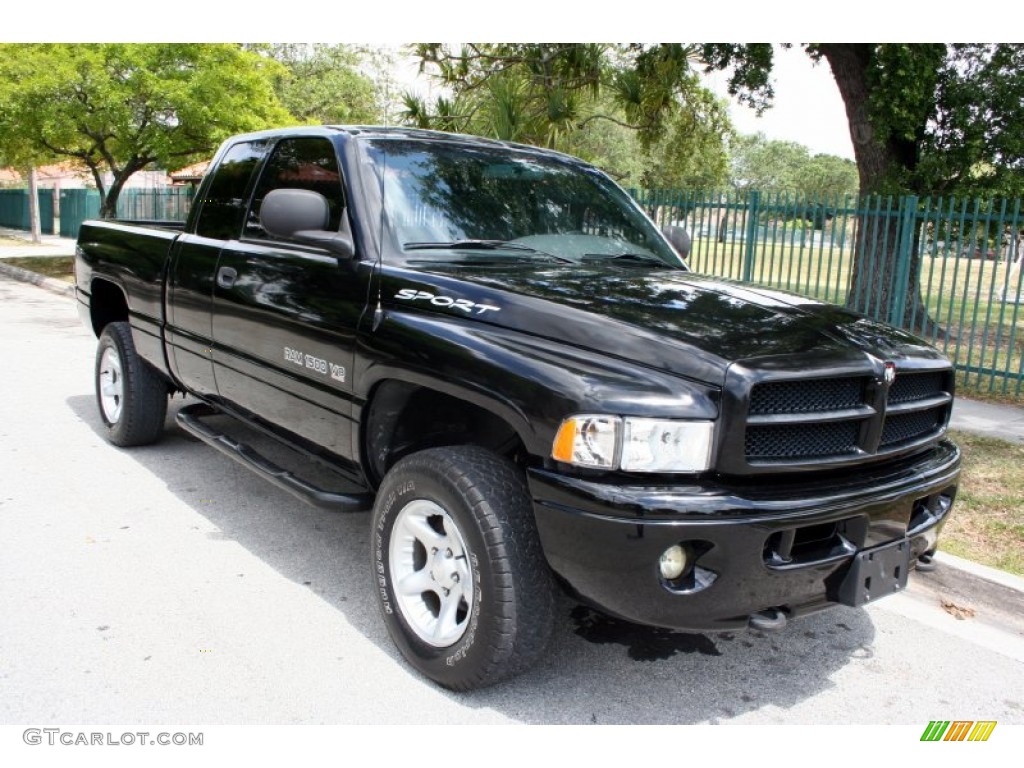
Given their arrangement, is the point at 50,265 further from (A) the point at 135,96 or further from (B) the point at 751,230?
(B) the point at 751,230

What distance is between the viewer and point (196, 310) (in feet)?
15.3

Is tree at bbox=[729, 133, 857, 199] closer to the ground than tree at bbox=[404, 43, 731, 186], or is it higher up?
higher up

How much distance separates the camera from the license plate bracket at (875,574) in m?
2.76

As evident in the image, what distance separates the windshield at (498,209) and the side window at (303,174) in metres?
0.22

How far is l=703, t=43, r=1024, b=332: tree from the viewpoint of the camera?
1088cm

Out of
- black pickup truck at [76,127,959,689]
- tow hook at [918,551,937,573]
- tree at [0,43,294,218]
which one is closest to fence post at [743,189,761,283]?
black pickup truck at [76,127,959,689]

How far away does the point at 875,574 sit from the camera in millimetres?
2811

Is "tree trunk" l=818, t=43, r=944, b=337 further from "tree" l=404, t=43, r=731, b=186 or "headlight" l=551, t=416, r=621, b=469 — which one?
"headlight" l=551, t=416, r=621, b=469

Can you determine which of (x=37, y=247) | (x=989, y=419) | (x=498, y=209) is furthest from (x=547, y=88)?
(x=37, y=247)

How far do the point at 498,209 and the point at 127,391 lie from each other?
2.97 meters

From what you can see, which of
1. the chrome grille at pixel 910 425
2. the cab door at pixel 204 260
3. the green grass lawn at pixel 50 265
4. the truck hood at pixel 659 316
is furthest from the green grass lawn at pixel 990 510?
the green grass lawn at pixel 50 265

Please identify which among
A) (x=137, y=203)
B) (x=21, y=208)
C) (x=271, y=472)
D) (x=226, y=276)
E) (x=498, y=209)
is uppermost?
(x=498, y=209)

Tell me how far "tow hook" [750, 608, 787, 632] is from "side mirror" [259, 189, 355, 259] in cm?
204

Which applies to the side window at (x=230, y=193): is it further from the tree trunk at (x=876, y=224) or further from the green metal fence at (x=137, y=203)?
the green metal fence at (x=137, y=203)
